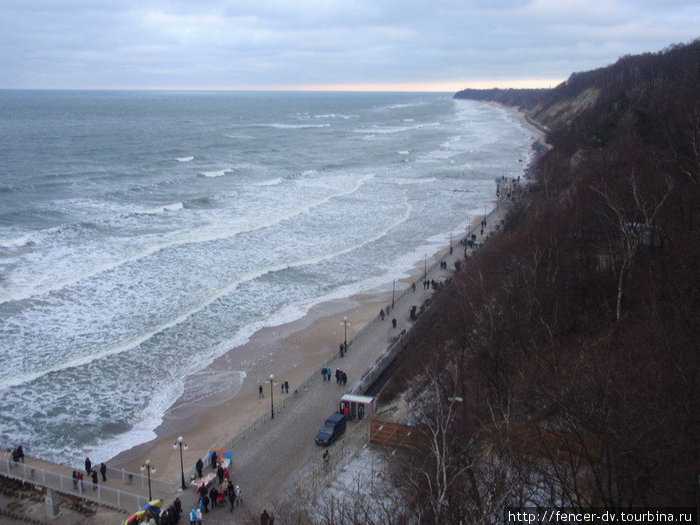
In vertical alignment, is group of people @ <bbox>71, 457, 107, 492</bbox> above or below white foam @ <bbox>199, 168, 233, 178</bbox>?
below

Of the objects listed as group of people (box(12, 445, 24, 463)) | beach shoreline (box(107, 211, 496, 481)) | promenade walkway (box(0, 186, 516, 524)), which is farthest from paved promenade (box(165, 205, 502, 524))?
group of people (box(12, 445, 24, 463))

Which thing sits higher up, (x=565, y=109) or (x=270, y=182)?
(x=565, y=109)

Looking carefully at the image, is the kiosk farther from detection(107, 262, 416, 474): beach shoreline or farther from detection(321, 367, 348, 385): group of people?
detection(107, 262, 416, 474): beach shoreline

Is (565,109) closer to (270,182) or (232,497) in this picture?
(270,182)

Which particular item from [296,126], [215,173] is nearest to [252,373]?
[215,173]

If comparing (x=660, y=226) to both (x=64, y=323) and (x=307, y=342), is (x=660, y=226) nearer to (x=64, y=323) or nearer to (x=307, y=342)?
(x=307, y=342)

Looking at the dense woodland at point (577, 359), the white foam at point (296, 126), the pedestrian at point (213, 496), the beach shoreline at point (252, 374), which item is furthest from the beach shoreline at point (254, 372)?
the white foam at point (296, 126)

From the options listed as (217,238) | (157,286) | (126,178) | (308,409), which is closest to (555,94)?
(126,178)
